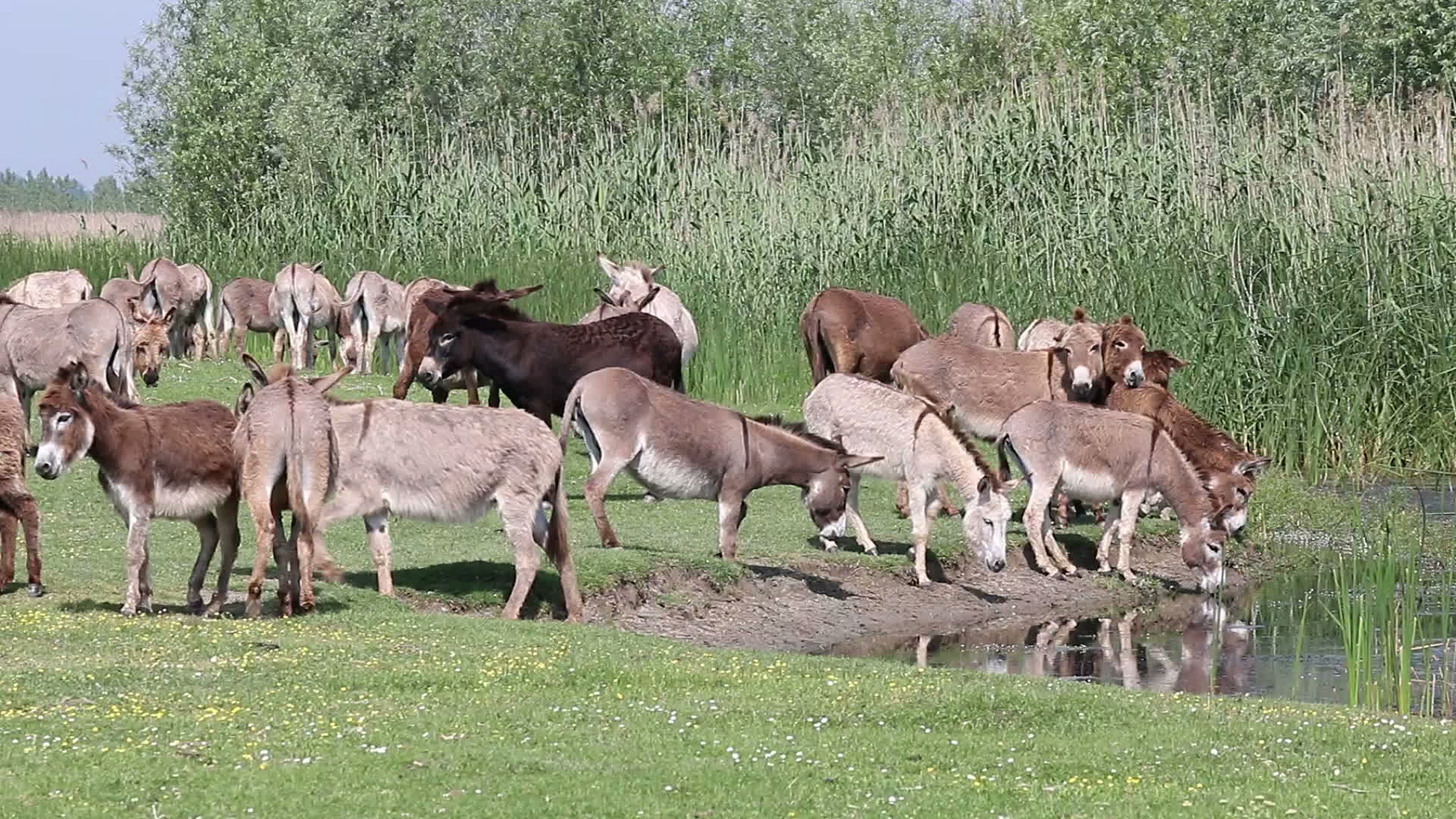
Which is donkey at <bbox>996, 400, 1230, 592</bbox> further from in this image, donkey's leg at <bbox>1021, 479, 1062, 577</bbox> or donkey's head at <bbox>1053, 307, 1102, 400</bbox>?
donkey's head at <bbox>1053, 307, 1102, 400</bbox>

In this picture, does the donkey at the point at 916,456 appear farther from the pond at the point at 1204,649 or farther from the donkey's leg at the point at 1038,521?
the pond at the point at 1204,649

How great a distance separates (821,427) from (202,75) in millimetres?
29492

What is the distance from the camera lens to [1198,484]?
1838 centimetres

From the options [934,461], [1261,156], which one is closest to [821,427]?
[934,461]

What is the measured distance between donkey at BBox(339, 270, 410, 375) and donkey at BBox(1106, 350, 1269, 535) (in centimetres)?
1480

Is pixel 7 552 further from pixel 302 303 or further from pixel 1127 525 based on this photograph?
pixel 302 303

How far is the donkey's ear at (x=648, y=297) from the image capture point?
924 inches

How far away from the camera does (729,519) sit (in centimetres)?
1691

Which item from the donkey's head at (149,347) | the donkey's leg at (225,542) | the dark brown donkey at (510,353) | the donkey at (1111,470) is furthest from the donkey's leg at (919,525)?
the donkey's head at (149,347)

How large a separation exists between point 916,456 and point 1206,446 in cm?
308

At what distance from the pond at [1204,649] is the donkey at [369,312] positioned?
16.9 m

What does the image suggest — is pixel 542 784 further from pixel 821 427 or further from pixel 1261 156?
pixel 1261 156

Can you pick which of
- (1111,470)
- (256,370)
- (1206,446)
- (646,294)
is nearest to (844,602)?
(1111,470)

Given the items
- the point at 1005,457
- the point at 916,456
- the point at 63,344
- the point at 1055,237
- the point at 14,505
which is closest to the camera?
the point at 14,505
